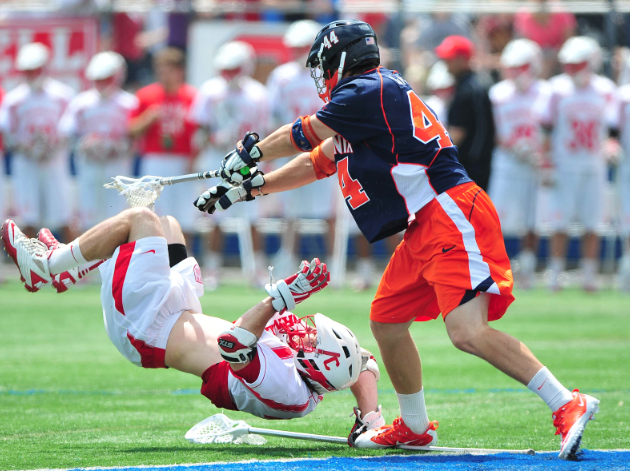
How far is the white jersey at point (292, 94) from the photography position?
12.0m

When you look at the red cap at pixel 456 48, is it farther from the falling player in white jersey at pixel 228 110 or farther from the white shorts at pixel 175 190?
the white shorts at pixel 175 190

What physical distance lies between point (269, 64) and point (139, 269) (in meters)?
9.49

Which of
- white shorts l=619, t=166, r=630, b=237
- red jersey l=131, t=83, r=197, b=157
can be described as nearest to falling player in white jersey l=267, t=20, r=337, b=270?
red jersey l=131, t=83, r=197, b=157

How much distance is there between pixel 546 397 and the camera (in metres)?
4.18

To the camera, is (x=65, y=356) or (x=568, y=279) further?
(x=568, y=279)

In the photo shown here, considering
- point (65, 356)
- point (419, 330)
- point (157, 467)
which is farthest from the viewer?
point (419, 330)

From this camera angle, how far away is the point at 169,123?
1238 cm

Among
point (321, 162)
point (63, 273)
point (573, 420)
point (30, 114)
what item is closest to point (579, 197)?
point (30, 114)

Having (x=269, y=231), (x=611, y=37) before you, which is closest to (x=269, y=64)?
(x=269, y=231)

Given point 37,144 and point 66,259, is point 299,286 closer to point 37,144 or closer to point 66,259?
point 66,259

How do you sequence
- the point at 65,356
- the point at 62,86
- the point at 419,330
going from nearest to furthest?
the point at 65,356 < the point at 419,330 < the point at 62,86

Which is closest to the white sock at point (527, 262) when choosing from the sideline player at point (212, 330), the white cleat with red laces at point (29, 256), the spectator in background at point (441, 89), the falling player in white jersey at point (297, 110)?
the spectator in background at point (441, 89)

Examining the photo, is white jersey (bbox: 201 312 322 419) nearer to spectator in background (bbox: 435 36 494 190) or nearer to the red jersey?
spectator in background (bbox: 435 36 494 190)

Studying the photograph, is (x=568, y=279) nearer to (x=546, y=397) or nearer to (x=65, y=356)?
(x=65, y=356)
